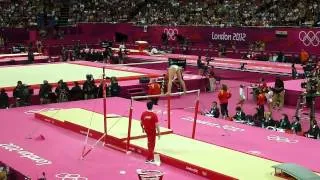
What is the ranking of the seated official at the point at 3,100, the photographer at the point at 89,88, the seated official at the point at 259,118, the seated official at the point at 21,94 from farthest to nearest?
1. the photographer at the point at 89,88
2. the seated official at the point at 21,94
3. the seated official at the point at 3,100
4. the seated official at the point at 259,118

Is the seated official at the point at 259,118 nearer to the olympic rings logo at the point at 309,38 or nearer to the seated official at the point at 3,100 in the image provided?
the seated official at the point at 3,100

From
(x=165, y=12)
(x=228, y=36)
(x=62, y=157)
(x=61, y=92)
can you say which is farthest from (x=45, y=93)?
(x=165, y=12)

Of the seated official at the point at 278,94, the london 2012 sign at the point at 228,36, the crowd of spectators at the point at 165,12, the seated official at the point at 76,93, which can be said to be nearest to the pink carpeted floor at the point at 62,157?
the seated official at the point at 76,93

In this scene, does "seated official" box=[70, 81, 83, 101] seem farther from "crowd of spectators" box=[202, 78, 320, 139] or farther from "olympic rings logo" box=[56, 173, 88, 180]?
"olympic rings logo" box=[56, 173, 88, 180]

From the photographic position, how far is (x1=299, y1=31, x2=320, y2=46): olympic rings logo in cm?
2848

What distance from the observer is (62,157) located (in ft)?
41.6

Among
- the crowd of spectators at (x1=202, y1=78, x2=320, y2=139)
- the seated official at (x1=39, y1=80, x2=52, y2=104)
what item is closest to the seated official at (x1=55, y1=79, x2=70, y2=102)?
the seated official at (x1=39, y1=80, x2=52, y2=104)

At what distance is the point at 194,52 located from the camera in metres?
35.7

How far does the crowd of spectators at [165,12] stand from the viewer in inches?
1276

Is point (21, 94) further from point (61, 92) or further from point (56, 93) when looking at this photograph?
point (61, 92)

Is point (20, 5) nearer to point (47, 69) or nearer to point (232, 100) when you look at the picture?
point (47, 69)

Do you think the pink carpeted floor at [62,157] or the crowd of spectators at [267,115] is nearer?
the pink carpeted floor at [62,157]

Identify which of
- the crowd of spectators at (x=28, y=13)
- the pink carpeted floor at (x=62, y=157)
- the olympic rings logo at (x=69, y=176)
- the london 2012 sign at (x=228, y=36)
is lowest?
the olympic rings logo at (x=69, y=176)

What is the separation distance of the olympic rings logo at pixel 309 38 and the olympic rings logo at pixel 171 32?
9.95m
